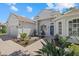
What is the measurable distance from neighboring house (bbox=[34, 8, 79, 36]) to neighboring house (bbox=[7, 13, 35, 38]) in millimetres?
184

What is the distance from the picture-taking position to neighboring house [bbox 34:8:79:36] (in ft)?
18.4


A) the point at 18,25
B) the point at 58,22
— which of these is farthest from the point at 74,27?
the point at 18,25

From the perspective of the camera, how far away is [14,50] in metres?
5.64

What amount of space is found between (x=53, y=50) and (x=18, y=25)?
101 centimetres

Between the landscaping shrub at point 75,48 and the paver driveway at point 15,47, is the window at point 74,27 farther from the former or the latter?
the paver driveway at point 15,47

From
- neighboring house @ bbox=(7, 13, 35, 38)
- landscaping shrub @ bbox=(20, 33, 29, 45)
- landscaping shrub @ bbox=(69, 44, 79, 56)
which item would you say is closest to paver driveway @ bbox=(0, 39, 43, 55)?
landscaping shrub @ bbox=(20, 33, 29, 45)

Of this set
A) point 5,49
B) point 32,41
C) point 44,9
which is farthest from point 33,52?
point 44,9

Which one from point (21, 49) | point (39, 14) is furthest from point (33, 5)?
point (21, 49)

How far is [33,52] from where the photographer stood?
5.64 m

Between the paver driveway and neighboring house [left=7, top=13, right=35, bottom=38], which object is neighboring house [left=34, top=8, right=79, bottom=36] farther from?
the paver driveway

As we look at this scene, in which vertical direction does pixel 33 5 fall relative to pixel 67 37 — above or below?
above

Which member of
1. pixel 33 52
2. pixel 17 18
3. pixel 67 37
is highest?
pixel 17 18

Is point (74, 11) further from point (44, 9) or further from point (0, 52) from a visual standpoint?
point (0, 52)

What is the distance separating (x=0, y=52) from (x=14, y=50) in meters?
0.32
